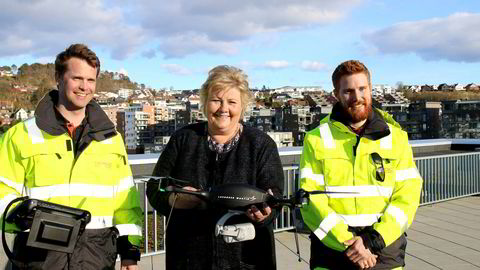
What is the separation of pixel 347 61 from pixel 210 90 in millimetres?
770

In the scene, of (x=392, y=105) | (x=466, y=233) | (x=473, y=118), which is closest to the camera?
(x=466, y=233)

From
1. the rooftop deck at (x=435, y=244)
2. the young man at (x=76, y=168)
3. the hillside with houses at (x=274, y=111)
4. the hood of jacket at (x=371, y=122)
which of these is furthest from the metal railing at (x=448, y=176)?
the hillside with houses at (x=274, y=111)

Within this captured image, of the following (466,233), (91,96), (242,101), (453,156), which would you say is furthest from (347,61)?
(453,156)

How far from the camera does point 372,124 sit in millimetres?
2969

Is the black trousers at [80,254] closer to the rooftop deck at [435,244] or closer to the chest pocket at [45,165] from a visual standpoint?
the chest pocket at [45,165]

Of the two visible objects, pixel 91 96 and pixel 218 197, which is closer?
pixel 218 197

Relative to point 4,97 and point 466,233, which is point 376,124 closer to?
point 466,233

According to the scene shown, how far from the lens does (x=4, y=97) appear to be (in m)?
112

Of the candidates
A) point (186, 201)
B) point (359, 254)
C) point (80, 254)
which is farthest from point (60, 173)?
point (359, 254)

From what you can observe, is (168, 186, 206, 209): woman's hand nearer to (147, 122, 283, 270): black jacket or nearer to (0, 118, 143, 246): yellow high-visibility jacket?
(147, 122, 283, 270): black jacket

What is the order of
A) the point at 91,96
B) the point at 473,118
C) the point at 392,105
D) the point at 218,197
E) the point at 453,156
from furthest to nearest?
1. the point at 392,105
2. the point at 473,118
3. the point at 453,156
4. the point at 91,96
5. the point at 218,197

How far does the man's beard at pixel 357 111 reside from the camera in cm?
296

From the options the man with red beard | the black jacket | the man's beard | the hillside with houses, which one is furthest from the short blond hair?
the hillside with houses

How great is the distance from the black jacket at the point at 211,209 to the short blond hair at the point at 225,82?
9.6 inches
